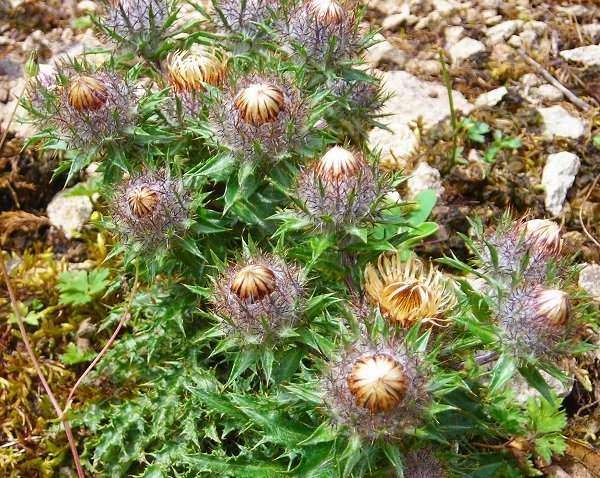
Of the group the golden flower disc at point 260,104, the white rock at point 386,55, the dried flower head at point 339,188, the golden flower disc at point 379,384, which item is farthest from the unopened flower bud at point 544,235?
the white rock at point 386,55

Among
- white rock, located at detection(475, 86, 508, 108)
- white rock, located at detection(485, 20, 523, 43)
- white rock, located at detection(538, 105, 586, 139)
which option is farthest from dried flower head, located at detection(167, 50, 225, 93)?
white rock, located at detection(485, 20, 523, 43)

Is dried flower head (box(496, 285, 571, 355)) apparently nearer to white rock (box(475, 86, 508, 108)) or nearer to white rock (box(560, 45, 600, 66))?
white rock (box(475, 86, 508, 108))

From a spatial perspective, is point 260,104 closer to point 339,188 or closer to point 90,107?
point 339,188

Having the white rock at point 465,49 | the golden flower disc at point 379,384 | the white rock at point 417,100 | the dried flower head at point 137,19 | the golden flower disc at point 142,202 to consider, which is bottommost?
the white rock at point 417,100

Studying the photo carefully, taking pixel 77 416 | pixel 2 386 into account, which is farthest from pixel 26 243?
pixel 77 416

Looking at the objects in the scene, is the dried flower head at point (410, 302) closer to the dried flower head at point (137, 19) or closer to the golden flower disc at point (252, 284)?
the golden flower disc at point (252, 284)

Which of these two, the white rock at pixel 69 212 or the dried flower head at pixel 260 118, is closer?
the dried flower head at pixel 260 118
